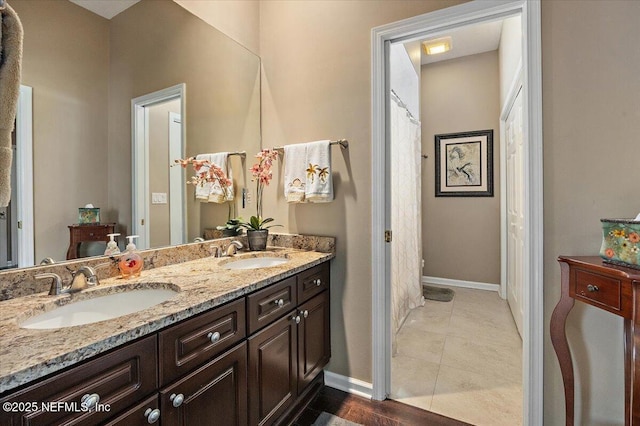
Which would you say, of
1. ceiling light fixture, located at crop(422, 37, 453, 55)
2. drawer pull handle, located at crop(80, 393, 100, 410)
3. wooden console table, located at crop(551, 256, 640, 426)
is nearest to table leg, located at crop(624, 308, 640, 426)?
wooden console table, located at crop(551, 256, 640, 426)

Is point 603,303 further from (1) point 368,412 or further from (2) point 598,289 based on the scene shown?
(1) point 368,412

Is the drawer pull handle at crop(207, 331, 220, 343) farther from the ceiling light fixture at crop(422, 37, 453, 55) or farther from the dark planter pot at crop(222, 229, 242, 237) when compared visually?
the ceiling light fixture at crop(422, 37, 453, 55)

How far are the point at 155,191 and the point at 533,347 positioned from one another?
2032 millimetres

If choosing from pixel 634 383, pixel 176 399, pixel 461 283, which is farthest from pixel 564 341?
pixel 461 283

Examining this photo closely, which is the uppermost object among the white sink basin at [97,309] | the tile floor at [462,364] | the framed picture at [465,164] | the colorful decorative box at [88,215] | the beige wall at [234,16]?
the beige wall at [234,16]

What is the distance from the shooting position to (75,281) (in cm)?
109

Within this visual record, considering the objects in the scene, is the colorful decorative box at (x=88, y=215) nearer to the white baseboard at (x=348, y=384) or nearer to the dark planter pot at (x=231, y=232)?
the dark planter pot at (x=231, y=232)

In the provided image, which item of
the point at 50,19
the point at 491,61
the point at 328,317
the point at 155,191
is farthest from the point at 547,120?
the point at 491,61

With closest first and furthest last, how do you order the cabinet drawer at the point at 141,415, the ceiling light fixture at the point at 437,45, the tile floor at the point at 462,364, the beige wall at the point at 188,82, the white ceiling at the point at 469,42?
the cabinet drawer at the point at 141,415
the beige wall at the point at 188,82
the tile floor at the point at 462,364
the white ceiling at the point at 469,42
the ceiling light fixture at the point at 437,45

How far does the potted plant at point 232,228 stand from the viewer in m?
1.98

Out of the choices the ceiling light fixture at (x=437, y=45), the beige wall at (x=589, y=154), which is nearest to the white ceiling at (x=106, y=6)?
the beige wall at (x=589, y=154)

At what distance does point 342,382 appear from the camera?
1.86 metres

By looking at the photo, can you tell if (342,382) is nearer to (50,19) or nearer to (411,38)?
(411,38)

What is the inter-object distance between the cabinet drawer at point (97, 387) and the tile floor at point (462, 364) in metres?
1.52
